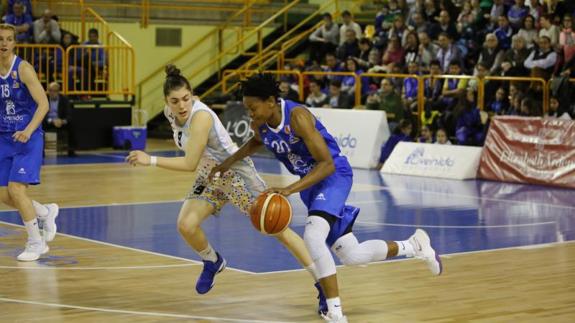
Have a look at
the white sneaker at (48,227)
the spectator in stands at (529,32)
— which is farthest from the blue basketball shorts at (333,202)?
the spectator in stands at (529,32)

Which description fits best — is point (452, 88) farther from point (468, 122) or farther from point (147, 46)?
point (147, 46)

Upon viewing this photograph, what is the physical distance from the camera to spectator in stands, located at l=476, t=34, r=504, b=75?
65.5ft

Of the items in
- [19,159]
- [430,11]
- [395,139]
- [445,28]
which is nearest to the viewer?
[19,159]

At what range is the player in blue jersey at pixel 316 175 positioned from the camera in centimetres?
712

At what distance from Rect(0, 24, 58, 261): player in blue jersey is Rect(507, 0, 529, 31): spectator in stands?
1285 cm

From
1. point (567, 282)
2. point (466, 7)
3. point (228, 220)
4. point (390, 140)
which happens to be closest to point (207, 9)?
point (466, 7)

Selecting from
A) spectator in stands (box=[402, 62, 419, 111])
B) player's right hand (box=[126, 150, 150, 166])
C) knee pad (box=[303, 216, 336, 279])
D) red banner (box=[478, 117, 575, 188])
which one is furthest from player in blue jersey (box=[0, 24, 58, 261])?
spectator in stands (box=[402, 62, 419, 111])

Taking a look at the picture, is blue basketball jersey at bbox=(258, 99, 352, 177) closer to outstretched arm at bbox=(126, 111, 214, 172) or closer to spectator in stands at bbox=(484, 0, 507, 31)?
outstretched arm at bbox=(126, 111, 214, 172)

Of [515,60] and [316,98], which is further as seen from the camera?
[316,98]

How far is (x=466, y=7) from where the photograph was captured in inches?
866

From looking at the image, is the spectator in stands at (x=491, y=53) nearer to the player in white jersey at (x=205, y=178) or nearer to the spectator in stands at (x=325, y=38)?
the spectator in stands at (x=325, y=38)

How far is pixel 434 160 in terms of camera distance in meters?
17.8

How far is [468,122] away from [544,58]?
Answer: 1.81 meters

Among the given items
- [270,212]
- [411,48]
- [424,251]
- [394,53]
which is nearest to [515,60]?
[411,48]
